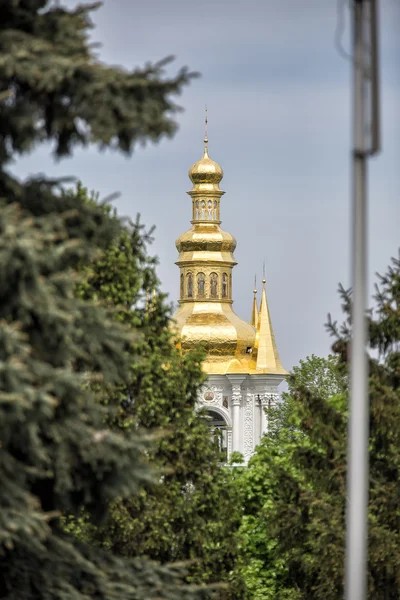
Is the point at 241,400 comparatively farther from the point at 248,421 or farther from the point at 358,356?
the point at 358,356

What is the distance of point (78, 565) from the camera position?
15.2 m

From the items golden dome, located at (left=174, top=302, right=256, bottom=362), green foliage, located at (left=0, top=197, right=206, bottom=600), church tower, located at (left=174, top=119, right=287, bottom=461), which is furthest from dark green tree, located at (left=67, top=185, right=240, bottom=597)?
golden dome, located at (left=174, top=302, right=256, bottom=362)

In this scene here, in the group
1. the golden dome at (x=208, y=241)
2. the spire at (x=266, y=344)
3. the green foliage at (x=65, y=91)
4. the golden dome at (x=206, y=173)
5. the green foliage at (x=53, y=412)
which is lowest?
the green foliage at (x=53, y=412)

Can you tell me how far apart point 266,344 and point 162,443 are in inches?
3389

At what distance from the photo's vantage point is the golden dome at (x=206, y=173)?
113m

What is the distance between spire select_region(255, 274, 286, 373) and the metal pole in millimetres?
96425

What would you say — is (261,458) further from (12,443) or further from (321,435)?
(12,443)

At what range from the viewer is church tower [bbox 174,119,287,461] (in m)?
110

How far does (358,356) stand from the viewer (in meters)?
14.5

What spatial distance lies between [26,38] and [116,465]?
322 centimetres

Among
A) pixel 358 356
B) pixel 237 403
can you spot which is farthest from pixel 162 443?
pixel 237 403

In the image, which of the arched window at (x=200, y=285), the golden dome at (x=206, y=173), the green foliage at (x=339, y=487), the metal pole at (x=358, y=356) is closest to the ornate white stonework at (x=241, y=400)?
the arched window at (x=200, y=285)

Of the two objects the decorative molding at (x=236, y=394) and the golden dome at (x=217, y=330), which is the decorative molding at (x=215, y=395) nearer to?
the decorative molding at (x=236, y=394)

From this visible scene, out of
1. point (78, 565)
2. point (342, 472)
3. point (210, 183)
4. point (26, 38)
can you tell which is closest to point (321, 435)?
point (342, 472)
